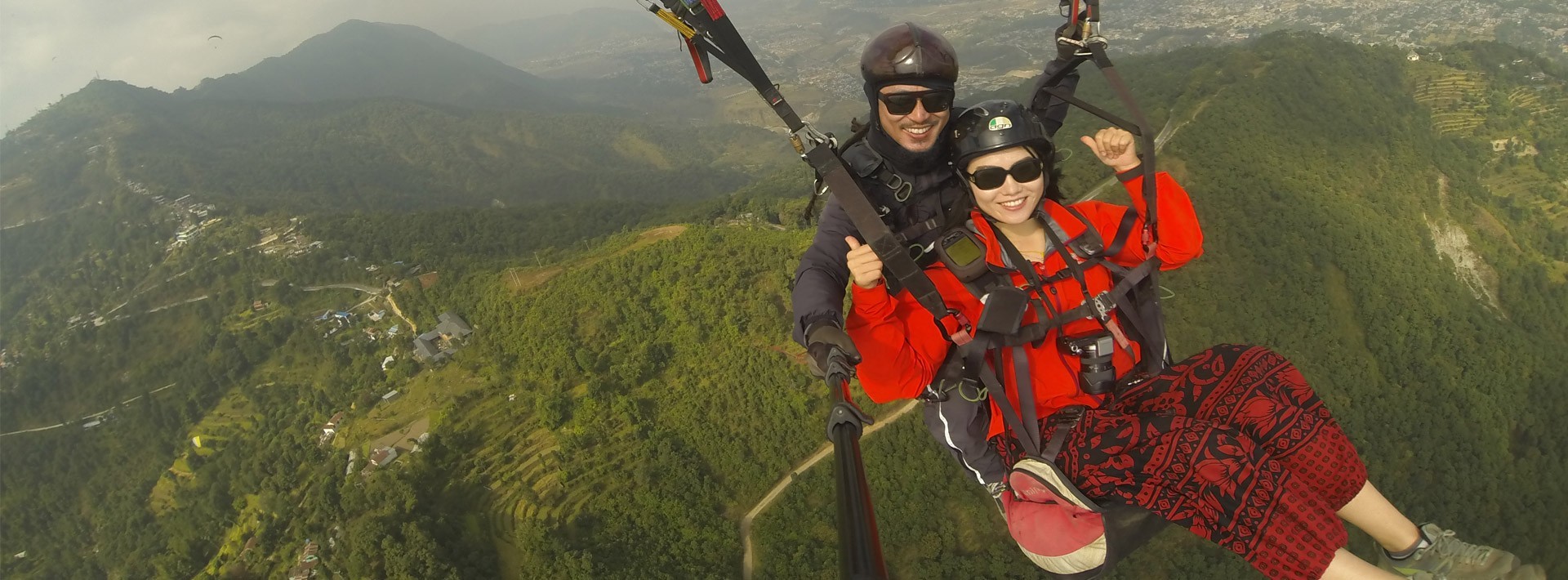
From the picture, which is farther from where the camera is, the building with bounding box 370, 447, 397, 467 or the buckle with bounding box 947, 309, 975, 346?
the building with bounding box 370, 447, 397, 467

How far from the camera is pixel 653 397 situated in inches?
1009

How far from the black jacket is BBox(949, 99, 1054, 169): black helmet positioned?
27 cm

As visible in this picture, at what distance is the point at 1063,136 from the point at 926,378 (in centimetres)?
3704

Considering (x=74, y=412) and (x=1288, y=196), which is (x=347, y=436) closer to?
(x=74, y=412)

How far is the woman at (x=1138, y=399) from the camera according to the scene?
273cm

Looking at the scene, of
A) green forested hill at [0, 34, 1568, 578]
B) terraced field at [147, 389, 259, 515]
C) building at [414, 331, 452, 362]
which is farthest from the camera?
terraced field at [147, 389, 259, 515]

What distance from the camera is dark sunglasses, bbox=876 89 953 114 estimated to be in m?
3.57

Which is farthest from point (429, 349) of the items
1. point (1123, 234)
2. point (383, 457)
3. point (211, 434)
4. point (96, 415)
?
point (1123, 234)

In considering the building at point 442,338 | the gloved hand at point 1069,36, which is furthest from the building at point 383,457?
the gloved hand at point 1069,36

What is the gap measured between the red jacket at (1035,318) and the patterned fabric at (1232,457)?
256 millimetres

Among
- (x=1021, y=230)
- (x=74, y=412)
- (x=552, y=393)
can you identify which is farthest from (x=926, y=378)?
(x=74, y=412)

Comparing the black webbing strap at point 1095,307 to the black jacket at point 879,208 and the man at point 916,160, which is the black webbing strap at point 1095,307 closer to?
the man at point 916,160

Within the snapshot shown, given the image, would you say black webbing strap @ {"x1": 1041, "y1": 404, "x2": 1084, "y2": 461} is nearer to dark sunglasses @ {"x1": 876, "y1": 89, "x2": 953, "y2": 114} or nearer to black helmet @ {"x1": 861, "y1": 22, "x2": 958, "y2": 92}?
dark sunglasses @ {"x1": 876, "y1": 89, "x2": 953, "y2": 114}

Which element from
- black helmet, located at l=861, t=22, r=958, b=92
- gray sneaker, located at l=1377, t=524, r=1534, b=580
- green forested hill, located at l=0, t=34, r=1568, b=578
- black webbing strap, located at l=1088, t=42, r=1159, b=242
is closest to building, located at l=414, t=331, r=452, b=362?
green forested hill, located at l=0, t=34, r=1568, b=578
